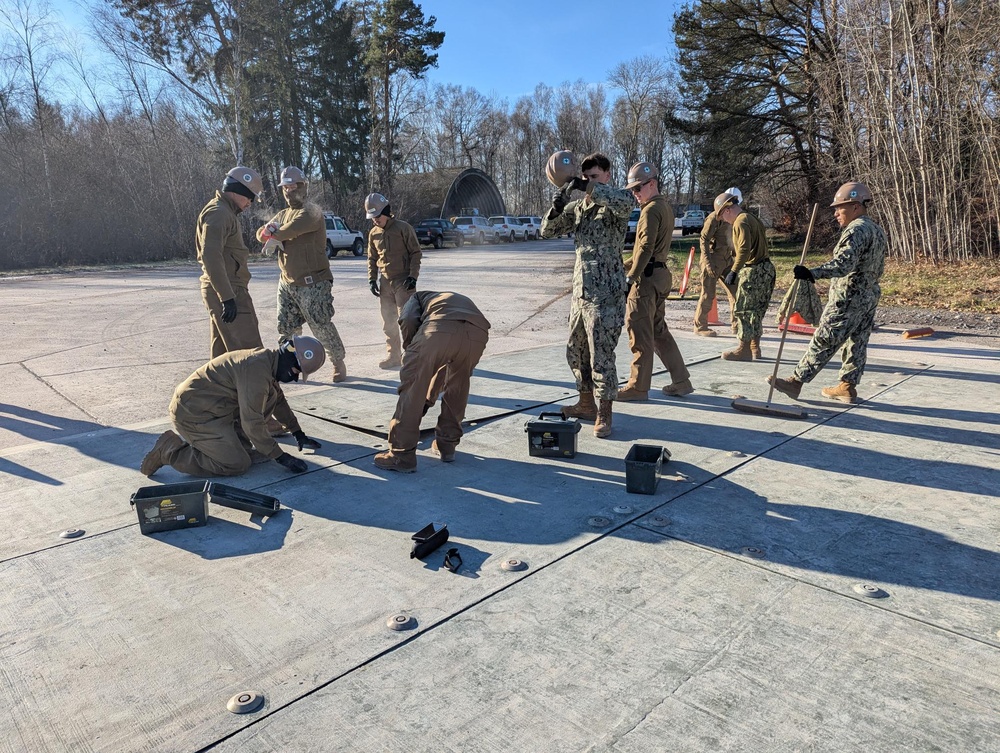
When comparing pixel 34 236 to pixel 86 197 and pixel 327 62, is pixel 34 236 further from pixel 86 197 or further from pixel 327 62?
pixel 327 62

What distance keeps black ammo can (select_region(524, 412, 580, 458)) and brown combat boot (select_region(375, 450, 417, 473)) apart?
0.79m

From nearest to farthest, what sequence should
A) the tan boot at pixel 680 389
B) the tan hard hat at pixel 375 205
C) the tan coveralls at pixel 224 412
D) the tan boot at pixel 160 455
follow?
the tan coveralls at pixel 224 412
the tan boot at pixel 160 455
the tan boot at pixel 680 389
the tan hard hat at pixel 375 205

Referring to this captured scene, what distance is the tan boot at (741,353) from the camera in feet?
24.6

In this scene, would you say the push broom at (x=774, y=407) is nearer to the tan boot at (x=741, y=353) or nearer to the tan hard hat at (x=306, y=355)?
the tan boot at (x=741, y=353)

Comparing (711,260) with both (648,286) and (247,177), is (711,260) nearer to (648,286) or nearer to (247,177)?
(648,286)

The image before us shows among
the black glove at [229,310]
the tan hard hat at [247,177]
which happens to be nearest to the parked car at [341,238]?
the tan hard hat at [247,177]

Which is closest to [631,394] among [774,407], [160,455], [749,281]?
[774,407]

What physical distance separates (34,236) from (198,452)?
89.9 ft

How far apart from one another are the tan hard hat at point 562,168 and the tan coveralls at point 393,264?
9.65 feet

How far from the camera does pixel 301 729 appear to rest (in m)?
2.07

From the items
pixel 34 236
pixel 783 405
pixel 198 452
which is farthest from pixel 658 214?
pixel 34 236

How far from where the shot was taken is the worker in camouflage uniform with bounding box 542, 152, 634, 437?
4746 mm

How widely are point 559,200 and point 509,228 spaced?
113 ft

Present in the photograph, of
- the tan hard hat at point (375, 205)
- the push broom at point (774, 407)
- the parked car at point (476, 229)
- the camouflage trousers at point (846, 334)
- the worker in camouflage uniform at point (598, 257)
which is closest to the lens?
the worker in camouflage uniform at point (598, 257)
